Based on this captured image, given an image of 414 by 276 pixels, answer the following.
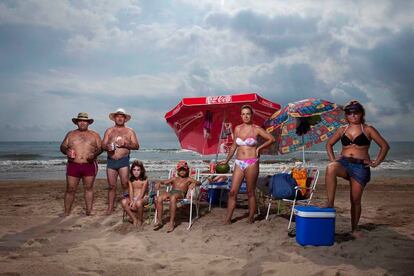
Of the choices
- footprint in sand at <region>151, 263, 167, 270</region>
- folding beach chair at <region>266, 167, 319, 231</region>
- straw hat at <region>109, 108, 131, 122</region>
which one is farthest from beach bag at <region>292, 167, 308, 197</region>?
straw hat at <region>109, 108, 131, 122</region>

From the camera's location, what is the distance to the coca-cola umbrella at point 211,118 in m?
5.92

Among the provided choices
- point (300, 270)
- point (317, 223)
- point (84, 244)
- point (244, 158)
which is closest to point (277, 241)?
point (317, 223)

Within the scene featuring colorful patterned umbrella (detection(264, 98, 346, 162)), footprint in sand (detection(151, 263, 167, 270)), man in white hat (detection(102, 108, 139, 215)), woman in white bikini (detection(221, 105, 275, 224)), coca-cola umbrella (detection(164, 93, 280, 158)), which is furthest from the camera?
colorful patterned umbrella (detection(264, 98, 346, 162))

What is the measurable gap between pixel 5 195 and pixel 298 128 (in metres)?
7.83

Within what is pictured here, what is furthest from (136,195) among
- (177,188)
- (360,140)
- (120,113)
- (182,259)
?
(360,140)

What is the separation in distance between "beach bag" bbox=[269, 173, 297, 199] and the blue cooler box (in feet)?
3.19

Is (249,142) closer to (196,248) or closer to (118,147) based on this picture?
(196,248)

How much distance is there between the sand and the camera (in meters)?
3.42

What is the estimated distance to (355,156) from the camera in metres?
4.40

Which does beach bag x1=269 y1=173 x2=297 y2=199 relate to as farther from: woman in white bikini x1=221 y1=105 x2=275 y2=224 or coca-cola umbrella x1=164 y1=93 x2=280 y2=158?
coca-cola umbrella x1=164 y1=93 x2=280 y2=158

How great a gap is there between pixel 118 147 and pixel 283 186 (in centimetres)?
288

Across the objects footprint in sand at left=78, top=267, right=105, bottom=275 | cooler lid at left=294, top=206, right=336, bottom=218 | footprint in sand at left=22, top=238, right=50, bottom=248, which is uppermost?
cooler lid at left=294, top=206, right=336, bottom=218

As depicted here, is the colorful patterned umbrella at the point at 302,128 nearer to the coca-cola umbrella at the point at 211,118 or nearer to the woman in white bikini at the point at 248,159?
the coca-cola umbrella at the point at 211,118

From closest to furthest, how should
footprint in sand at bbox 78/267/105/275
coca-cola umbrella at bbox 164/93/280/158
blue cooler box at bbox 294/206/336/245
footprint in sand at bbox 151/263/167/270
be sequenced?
1. footprint in sand at bbox 78/267/105/275
2. footprint in sand at bbox 151/263/167/270
3. blue cooler box at bbox 294/206/336/245
4. coca-cola umbrella at bbox 164/93/280/158
